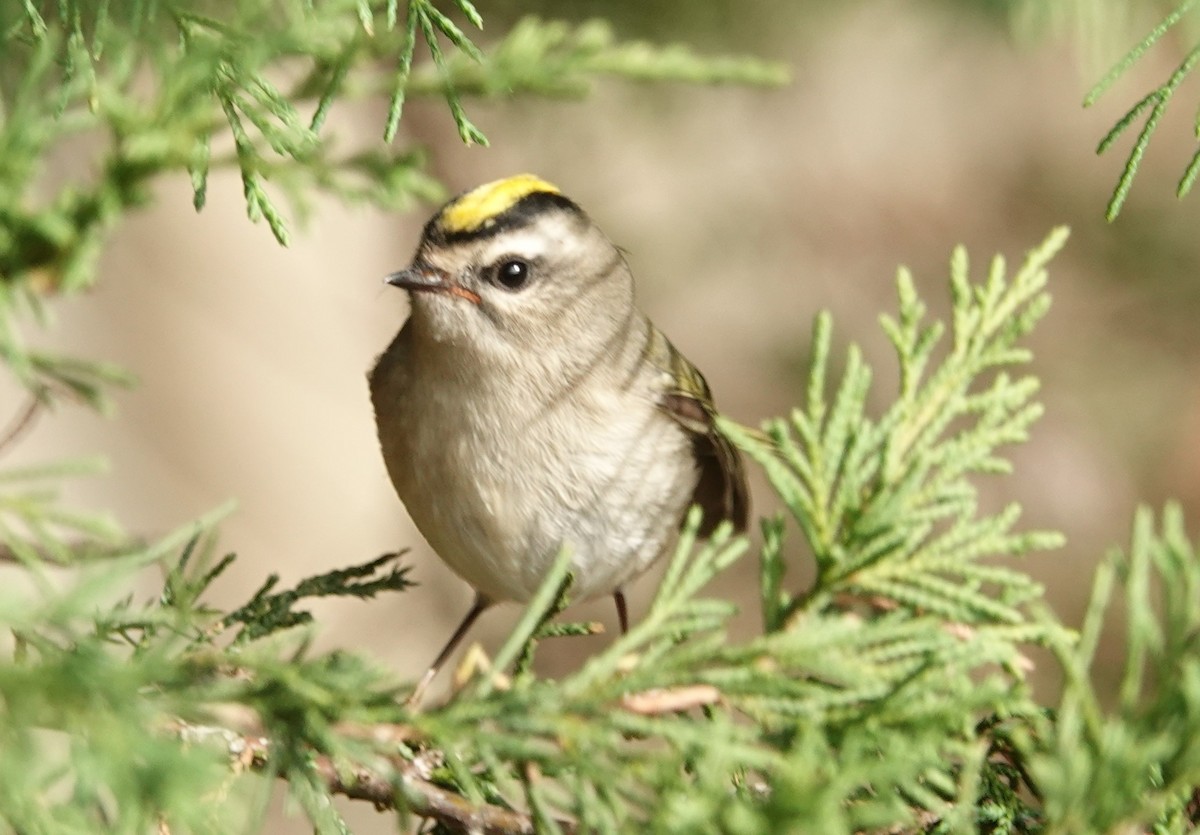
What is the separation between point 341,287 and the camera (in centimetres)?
485

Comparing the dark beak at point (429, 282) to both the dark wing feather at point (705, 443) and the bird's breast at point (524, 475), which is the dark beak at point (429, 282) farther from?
the dark wing feather at point (705, 443)

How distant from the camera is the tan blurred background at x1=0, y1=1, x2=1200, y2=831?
384 cm

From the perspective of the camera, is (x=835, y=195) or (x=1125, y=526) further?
(x=835, y=195)

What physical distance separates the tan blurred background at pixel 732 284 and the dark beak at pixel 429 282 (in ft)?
4.81

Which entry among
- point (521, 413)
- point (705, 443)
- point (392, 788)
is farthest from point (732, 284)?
point (392, 788)

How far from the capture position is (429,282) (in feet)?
6.25

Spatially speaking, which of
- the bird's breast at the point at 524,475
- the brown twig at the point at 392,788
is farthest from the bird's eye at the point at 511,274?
the brown twig at the point at 392,788

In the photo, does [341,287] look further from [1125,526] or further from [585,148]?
[1125,526]

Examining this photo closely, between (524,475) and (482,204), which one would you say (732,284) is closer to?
(482,204)

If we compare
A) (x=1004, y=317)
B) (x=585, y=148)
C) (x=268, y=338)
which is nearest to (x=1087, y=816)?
(x=1004, y=317)

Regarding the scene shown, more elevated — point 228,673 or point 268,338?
point 268,338

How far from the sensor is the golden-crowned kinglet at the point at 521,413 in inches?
74.8

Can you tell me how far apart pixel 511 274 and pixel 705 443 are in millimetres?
441

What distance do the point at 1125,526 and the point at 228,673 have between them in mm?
3701
